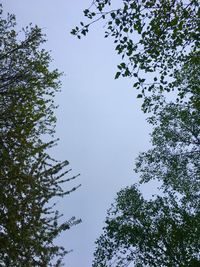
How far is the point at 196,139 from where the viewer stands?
1533 cm

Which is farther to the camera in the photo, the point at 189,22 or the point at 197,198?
the point at 197,198

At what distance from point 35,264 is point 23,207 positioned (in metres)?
0.98

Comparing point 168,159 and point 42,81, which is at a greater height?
point 168,159

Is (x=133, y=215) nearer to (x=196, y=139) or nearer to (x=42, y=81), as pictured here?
(x=196, y=139)

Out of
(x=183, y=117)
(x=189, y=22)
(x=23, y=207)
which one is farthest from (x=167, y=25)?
(x=183, y=117)

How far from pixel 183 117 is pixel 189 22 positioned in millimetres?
7550

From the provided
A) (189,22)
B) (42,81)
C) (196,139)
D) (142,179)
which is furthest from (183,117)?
(189,22)

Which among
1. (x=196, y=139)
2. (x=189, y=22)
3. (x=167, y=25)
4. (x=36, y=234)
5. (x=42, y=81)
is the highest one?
(x=196, y=139)

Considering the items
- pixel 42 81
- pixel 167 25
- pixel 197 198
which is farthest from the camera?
→ pixel 197 198

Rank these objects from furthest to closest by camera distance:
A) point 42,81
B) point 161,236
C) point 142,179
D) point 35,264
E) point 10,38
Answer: point 161,236 → point 142,179 → point 10,38 → point 42,81 → point 35,264

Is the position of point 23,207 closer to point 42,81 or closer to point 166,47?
point 166,47

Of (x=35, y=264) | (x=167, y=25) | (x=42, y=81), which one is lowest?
(x=35, y=264)

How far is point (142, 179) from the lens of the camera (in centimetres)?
1628

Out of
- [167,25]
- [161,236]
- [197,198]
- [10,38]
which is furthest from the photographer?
[161,236]
